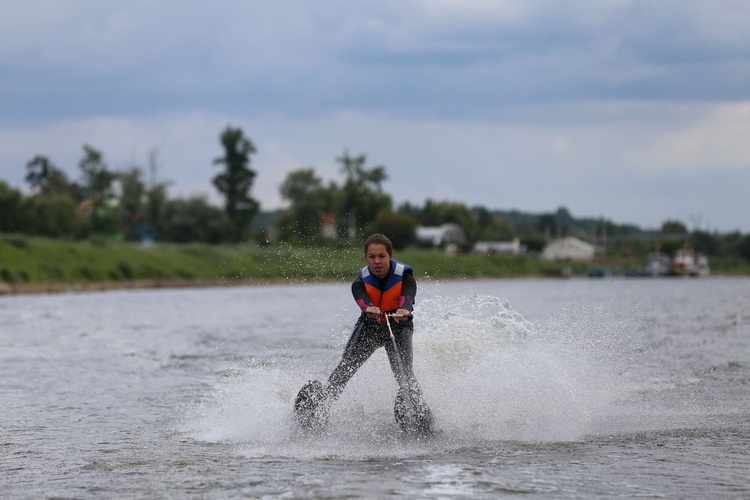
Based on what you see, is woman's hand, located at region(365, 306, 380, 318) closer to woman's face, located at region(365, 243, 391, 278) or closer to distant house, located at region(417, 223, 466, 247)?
woman's face, located at region(365, 243, 391, 278)

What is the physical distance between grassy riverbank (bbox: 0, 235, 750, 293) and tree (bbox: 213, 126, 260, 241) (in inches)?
877

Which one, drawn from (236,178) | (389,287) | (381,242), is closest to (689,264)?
(236,178)

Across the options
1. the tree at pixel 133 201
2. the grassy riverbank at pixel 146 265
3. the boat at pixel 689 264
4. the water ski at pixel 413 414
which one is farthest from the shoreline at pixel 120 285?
the boat at pixel 689 264

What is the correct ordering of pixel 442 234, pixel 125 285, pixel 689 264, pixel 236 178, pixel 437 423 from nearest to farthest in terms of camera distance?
pixel 437 423 → pixel 125 285 → pixel 236 178 → pixel 442 234 → pixel 689 264

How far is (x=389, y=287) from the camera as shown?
1120 cm

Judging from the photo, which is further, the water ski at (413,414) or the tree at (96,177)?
the tree at (96,177)

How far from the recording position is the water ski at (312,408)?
37.3ft

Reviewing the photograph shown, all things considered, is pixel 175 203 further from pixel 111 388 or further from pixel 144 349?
pixel 111 388

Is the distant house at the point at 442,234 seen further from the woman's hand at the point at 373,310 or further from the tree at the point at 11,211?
the woman's hand at the point at 373,310

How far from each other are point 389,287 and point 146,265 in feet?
251

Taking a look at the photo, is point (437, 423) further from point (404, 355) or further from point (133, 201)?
point (133, 201)

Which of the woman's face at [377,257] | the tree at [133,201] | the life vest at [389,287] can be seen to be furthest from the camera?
the tree at [133,201]

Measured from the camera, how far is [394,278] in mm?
11195

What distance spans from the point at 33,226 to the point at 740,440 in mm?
102114
